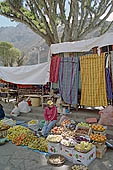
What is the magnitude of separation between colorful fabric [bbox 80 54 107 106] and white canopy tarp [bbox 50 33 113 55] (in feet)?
1.12

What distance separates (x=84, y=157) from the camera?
12.1 feet

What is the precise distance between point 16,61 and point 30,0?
1715 cm

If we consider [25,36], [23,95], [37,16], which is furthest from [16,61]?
[25,36]

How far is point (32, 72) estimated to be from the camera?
25.2 ft

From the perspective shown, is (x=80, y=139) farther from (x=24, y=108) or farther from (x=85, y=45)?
(x=24, y=108)

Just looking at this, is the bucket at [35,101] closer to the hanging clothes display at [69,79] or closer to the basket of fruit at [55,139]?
the hanging clothes display at [69,79]

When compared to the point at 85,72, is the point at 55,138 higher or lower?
lower

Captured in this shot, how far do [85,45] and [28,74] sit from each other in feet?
10.3

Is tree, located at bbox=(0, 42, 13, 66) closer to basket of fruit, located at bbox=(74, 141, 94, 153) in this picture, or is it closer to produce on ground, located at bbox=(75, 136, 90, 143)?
produce on ground, located at bbox=(75, 136, 90, 143)

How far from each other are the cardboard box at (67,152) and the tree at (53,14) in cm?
730

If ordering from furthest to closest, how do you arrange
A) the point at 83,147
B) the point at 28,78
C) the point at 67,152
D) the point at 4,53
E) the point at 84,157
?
the point at 4,53
the point at 28,78
the point at 67,152
the point at 83,147
the point at 84,157

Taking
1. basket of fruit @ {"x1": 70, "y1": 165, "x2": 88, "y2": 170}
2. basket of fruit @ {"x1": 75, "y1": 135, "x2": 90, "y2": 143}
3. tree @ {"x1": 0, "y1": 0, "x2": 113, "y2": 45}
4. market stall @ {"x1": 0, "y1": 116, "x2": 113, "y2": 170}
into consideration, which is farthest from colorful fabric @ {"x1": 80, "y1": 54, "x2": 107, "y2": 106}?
tree @ {"x1": 0, "y1": 0, "x2": 113, "y2": 45}

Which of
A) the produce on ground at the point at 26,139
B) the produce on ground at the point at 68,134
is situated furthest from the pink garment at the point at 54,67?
the produce on ground at the point at 68,134

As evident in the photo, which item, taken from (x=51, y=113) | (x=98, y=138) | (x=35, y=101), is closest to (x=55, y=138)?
(x=98, y=138)
